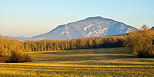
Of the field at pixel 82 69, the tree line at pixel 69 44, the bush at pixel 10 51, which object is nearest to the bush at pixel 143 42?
the field at pixel 82 69

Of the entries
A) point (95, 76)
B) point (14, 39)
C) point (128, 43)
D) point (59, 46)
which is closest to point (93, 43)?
point (59, 46)

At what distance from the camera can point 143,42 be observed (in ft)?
193

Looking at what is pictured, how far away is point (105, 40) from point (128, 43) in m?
75.7

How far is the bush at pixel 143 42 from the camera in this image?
5800 cm

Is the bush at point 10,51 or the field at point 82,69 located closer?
the field at point 82,69

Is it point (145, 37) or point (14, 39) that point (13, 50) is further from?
point (145, 37)

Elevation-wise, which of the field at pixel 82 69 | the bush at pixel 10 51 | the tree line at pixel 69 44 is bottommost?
the field at pixel 82 69

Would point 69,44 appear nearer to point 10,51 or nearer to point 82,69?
point 10,51

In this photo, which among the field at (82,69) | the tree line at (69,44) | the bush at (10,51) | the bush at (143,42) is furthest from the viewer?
the tree line at (69,44)

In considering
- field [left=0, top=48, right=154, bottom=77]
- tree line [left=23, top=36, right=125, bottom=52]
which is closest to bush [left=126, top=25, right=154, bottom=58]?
field [left=0, top=48, right=154, bottom=77]

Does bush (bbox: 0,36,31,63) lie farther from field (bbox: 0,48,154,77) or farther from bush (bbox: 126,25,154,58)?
bush (bbox: 126,25,154,58)

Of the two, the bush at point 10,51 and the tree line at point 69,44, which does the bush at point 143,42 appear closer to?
the bush at point 10,51

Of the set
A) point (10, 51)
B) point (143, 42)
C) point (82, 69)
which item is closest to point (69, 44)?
point (10, 51)

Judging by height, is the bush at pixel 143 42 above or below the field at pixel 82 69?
above
